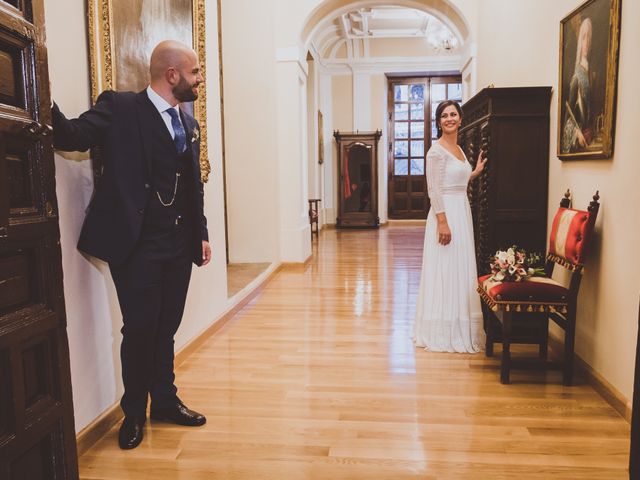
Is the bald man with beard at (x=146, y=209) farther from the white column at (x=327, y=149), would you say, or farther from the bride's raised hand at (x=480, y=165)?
the white column at (x=327, y=149)

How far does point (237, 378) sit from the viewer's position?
3676 mm

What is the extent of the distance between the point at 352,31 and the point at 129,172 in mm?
11069

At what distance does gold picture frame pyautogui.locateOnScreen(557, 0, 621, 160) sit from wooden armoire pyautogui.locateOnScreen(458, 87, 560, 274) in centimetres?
28

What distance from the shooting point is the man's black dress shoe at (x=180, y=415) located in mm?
2961

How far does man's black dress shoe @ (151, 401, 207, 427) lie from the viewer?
296 centimetres

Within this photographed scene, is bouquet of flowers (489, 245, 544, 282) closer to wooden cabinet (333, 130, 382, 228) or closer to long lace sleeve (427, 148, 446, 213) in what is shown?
long lace sleeve (427, 148, 446, 213)

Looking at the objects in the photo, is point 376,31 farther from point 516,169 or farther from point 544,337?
point 544,337

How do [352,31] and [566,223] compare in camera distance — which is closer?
[566,223]

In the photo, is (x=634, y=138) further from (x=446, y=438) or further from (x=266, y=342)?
(x=266, y=342)

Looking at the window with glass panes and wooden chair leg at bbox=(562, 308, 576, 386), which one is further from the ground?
the window with glass panes

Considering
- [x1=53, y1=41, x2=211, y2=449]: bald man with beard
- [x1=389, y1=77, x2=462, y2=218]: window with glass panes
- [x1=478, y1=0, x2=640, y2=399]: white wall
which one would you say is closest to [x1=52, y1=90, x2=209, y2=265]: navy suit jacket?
[x1=53, y1=41, x2=211, y2=449]: bald man with beard

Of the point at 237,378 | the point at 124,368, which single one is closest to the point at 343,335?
the point at 237,378

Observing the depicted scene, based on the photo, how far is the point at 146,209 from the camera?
259 cm

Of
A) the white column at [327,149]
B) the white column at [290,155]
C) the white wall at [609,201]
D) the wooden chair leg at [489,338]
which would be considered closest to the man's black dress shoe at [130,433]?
the wooden chair leg at [489,338]
